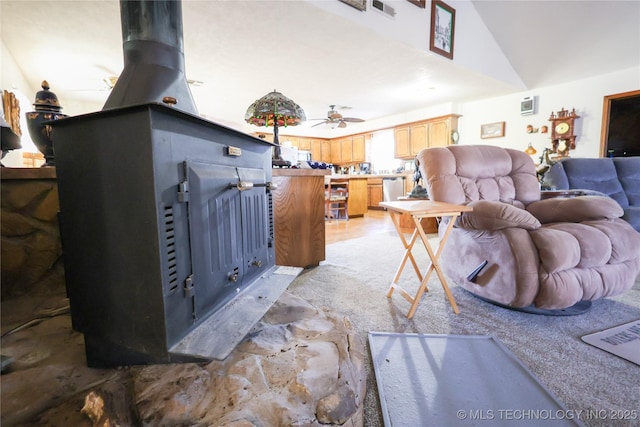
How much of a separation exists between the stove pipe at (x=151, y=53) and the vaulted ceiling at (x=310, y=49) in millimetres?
1791

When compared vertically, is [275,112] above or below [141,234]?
above

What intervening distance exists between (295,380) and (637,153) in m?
5.73

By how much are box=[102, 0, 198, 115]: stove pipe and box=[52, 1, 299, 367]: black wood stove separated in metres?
0.02

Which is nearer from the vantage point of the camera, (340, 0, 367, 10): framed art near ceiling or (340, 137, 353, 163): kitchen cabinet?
(340, 0, 367, 10): framed art near ceiling

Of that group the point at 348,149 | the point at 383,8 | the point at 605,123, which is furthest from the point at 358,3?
the point at 348,149

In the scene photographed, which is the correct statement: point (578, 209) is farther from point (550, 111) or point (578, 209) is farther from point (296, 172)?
point (550, 111)

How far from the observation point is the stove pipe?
0.95m

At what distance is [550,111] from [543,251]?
4.74 meters

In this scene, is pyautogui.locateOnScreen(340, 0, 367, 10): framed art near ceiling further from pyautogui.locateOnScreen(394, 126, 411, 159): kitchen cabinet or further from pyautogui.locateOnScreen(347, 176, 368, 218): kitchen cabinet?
pyautogui.locateOnScreen(394, 126, 411, 159): kitchen cabinet

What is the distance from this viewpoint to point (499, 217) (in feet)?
4.88

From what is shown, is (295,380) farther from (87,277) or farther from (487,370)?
(487,370)

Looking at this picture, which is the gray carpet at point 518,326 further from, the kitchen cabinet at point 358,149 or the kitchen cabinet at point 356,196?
the kitchen cabinet at point 358,149

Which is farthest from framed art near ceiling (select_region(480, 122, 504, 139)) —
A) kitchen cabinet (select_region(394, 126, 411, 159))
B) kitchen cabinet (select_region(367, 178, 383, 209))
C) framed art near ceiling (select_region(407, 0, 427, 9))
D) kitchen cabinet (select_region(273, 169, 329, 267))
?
kitchen cabinet (select_region(273, 169, 329, 267))

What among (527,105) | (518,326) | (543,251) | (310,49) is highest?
(310,49)
